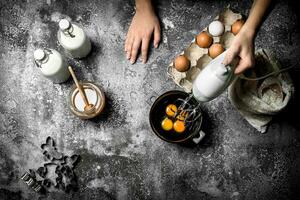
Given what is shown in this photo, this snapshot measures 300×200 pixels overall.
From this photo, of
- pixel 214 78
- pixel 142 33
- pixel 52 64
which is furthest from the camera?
pixel 142 33

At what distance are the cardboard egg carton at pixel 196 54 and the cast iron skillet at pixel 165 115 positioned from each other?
0.27 feet

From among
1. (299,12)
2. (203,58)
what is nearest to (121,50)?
(203,58)

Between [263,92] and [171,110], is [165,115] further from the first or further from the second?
[263,92]

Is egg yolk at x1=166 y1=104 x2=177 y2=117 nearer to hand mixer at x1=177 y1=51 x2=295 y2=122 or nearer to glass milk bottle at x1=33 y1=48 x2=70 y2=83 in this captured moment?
hand mixer at x1=177 y1=51 x2=295 y2=122

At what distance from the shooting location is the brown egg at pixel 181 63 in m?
1.31

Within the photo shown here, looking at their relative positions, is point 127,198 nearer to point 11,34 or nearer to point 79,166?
point 79,166

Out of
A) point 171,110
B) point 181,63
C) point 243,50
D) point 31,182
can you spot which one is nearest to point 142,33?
point 181,63

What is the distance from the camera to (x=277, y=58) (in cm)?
136

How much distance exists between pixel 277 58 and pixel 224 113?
27cm

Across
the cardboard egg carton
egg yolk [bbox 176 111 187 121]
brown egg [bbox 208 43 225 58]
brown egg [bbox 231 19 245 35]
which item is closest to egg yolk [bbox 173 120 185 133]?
egg yolk [bbox 176 111 187 121]

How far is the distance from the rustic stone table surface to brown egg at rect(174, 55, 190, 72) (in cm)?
7

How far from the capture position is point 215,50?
1291 mm

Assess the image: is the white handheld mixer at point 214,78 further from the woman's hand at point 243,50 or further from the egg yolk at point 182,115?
the egg yolk at point 182,115

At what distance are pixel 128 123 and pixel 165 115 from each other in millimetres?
141
